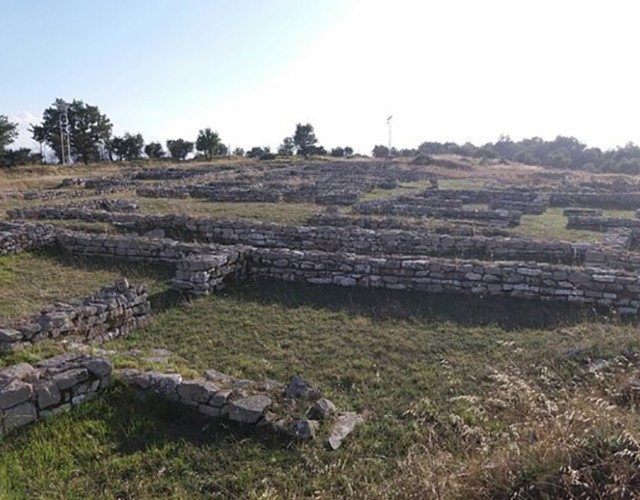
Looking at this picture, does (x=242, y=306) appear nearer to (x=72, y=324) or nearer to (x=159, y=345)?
(x=159, y=345)

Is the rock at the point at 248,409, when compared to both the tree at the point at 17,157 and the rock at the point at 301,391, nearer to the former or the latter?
the rock at the point at 301,391

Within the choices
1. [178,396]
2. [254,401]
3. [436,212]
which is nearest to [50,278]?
[178,396]

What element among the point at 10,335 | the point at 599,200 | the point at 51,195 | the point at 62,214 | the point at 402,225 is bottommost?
the point at 10,335

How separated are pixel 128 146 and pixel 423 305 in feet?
195

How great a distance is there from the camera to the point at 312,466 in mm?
5305

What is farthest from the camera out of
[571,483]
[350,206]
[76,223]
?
[350,206]

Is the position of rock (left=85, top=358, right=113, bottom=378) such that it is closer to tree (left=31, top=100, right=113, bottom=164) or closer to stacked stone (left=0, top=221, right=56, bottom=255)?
stacked stone (left=0, top=221, right=56, bottom=255)

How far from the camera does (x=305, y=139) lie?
77875 mm

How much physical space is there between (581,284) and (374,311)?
161 inches

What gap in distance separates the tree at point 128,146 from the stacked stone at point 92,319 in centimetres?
5698

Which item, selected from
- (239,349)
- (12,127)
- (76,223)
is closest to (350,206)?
(76,223)

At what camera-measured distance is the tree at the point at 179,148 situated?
217ft

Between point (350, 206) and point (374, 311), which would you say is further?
point (350, 206)

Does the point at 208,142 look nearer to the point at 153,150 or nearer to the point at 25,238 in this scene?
the point at 153,150
